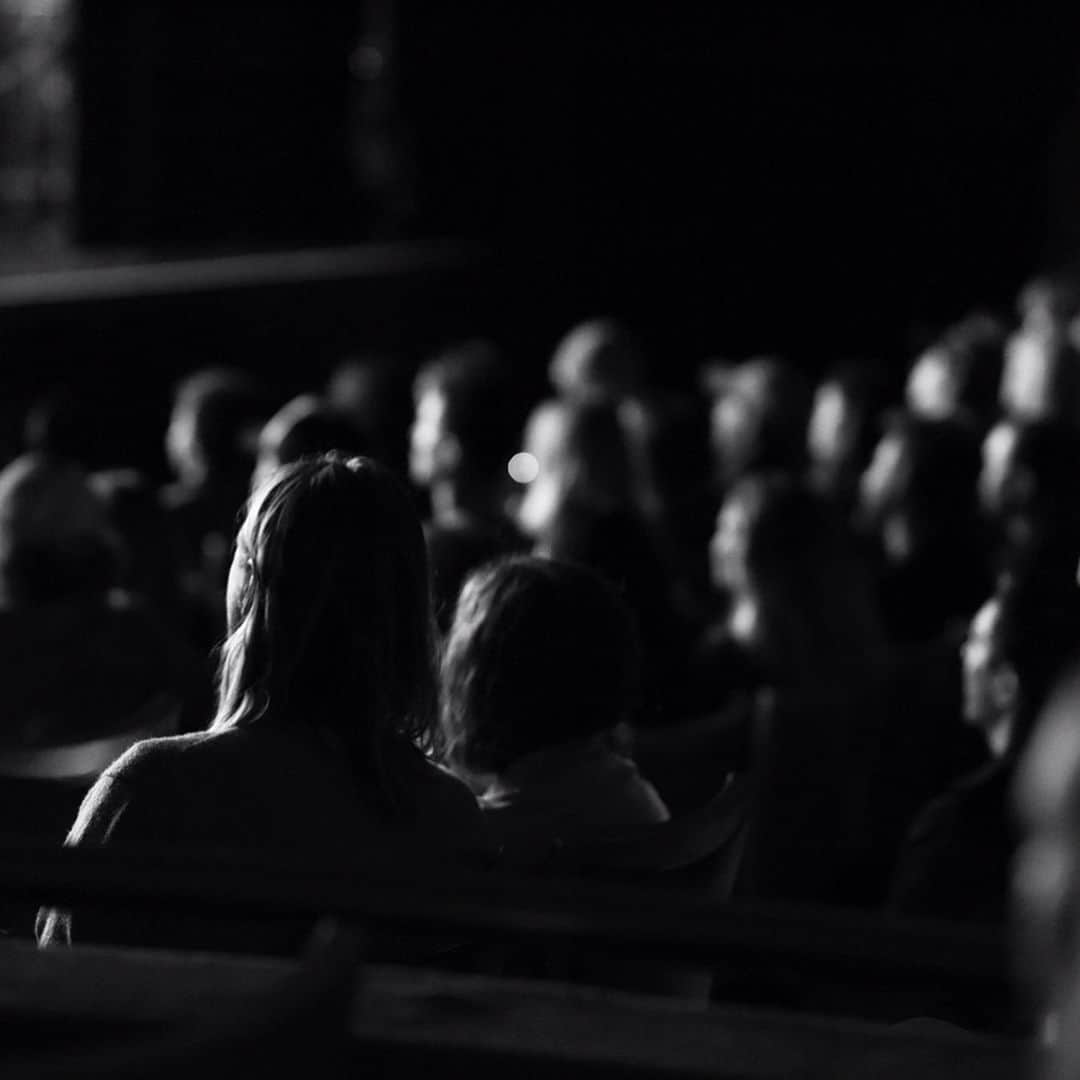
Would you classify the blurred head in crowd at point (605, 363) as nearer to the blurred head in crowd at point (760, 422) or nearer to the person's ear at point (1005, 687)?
the blurred head in crowd at point (760, 422)

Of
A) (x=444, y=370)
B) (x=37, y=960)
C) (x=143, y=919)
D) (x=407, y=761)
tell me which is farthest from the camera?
(x=444, y=370)

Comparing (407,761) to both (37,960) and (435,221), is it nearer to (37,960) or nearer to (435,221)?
(37,960)

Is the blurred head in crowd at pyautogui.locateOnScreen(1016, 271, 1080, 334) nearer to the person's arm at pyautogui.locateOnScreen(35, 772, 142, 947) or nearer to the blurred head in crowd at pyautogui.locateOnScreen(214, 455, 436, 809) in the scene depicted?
the blurred head in crowd at pyautogui.locateOnScreen(214, 455, 436, 809)

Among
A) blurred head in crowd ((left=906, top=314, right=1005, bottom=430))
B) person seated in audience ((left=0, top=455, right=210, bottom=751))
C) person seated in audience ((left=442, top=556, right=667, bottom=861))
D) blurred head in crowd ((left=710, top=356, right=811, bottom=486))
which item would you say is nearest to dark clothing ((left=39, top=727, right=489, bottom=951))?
person seated in audience ((left=442, top=556, right=667, bottom=861))

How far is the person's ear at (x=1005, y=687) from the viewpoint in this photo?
258 cm

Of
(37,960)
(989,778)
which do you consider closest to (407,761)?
(37,960)

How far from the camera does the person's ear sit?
2.58 m

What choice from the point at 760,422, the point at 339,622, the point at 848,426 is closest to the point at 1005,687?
the point at 339,622

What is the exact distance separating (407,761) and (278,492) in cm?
33

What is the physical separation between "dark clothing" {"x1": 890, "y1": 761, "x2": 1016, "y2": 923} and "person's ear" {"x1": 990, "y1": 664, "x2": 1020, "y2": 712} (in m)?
0.14

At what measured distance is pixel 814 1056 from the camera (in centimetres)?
146

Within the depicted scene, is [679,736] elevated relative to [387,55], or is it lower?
lower

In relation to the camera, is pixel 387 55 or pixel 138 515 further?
pixel 387 55

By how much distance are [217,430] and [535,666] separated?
100 inches
